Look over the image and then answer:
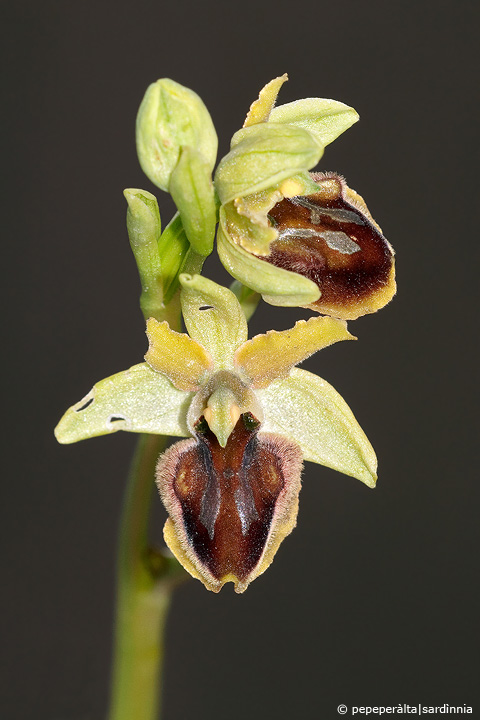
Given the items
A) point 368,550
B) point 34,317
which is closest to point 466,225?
point 368,550

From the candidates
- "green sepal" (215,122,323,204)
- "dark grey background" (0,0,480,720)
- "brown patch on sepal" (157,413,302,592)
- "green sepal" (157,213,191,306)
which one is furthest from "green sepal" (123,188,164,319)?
"dark grey background" (0,0,480,720)

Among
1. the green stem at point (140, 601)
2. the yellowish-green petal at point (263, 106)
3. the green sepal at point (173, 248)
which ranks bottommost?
the green stem at point (140, 601)

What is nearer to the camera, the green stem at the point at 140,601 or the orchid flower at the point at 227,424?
the orchid flower at the point at 227,424

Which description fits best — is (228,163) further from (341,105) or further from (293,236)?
(341,105)

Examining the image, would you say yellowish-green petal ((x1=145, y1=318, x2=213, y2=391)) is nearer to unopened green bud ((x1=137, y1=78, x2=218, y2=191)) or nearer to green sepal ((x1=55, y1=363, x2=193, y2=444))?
green sepal ((x1=55, y1=363, x2=193, y2=444))

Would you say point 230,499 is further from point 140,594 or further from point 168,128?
point 168,128

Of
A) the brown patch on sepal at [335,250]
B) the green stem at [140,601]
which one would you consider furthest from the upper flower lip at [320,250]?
the green stem at [140,601]

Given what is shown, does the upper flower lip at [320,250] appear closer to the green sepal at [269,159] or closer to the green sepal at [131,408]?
the green sepal at [269,159]
